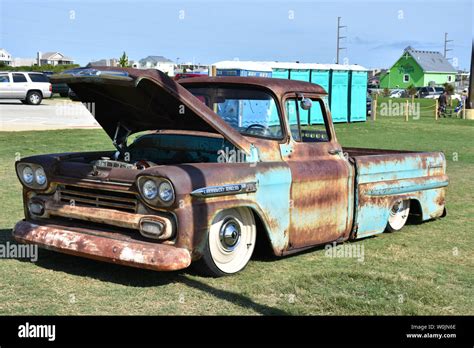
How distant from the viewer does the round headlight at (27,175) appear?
5828mm

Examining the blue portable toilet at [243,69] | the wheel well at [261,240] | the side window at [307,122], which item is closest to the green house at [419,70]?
the blue portable toilet at [243,69]

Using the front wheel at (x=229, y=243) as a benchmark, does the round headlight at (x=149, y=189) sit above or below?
above

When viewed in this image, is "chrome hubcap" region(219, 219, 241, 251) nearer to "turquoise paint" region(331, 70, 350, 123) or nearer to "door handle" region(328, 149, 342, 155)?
"door handle" region(328, 149, 342, 155)

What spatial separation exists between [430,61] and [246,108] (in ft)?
284

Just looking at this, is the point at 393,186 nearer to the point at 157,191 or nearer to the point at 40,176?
the point at 157,191

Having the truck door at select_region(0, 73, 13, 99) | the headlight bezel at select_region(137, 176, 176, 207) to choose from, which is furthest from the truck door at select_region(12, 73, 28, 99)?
the headlight bezel at select_region(137, 176, 176, 207)

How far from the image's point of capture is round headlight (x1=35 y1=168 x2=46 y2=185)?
5.72 metres

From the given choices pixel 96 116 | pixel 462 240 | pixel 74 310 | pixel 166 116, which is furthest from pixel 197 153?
pixel 462 240

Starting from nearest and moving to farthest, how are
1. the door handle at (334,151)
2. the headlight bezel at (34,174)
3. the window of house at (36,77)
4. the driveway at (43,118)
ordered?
the headlight bezel at (34,174) → the door handle at (334,151) → the driveway at (43,118) → the window of house at (36,77)

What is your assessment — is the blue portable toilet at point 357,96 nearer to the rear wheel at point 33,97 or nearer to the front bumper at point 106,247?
the rear wheel at point 33,97

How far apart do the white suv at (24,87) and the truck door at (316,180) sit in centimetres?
2627

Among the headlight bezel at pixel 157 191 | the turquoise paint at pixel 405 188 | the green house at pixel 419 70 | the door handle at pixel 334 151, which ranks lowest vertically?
the turquoise paint at pixel 405 188

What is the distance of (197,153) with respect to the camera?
590cm

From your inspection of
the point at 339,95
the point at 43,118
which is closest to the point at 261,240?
the point at 43,118
